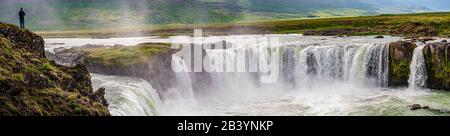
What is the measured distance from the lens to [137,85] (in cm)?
3903

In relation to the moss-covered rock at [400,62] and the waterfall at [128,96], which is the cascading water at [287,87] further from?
the moss-covered rock at [400,62]

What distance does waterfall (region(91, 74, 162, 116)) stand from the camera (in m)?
30.5

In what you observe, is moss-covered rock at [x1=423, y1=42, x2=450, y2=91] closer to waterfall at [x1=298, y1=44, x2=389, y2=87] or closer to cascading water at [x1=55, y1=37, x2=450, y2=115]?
cascading water at [x1=55, y1=37, x2=450, y2=115]

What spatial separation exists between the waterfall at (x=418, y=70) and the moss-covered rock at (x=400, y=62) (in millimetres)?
410

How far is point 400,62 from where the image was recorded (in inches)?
2048

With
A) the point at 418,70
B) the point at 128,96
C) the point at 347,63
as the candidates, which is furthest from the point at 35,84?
the point at 347,63

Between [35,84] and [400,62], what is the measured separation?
3805cm

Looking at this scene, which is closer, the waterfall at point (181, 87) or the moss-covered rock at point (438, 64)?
the waterfall at point (181, 87)

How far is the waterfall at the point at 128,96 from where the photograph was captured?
100 ft

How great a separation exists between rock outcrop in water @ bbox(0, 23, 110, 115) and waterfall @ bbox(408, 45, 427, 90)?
32.8m

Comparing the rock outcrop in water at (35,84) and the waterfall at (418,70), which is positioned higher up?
the rock outcrop in water at (35,84)
